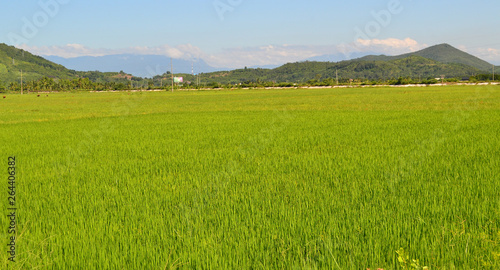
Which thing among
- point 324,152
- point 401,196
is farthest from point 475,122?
point 401,196

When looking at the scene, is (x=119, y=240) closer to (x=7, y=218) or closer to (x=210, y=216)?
(x=210, y=216)

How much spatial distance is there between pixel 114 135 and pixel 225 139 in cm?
522

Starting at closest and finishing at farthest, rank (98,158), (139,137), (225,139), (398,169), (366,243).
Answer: (366,243)
(398,169)
(98,158)
(225,139)
(139,137)

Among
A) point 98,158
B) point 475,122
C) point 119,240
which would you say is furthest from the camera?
point 475,122

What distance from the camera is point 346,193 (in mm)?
5902

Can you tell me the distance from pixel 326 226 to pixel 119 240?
8.10 feet

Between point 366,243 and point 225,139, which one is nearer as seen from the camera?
point 366,243

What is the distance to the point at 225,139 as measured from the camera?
44.1ft

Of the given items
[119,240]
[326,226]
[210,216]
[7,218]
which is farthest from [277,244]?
[7,218]

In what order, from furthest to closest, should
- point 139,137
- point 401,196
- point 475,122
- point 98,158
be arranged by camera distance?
point 475,122
point 139,137
point 98,158
point 401,196

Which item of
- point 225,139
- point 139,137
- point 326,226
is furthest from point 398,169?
point 139,137

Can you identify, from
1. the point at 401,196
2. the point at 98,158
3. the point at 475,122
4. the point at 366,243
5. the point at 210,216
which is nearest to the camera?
the point at 366,243

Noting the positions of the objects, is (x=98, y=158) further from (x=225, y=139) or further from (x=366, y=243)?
(x=366, y=243)

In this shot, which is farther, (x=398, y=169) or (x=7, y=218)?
(x=398, y=169)
